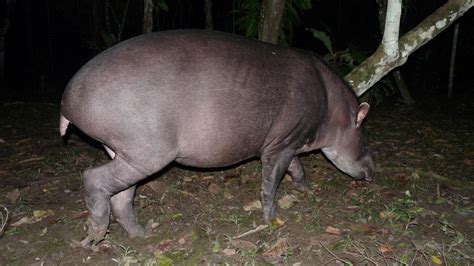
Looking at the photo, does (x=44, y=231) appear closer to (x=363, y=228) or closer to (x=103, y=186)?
(x=103, y=186)

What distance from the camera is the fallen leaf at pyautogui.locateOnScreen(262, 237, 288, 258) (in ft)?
13.4

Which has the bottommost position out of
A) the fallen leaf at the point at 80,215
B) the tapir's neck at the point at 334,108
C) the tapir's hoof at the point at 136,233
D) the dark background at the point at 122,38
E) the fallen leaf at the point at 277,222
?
the dark background at the point at 122,38

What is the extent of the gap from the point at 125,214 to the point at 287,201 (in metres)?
1.89

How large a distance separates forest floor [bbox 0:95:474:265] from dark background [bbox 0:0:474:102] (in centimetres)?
537

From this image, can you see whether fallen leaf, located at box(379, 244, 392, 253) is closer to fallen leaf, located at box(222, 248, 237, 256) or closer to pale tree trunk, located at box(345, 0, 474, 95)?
fallen leaf, located at box(222, 248, 237, 256)

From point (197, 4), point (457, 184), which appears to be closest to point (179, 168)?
point (457, 184)

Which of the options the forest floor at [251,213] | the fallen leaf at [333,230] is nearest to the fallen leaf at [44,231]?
the forest floor at [251,213]

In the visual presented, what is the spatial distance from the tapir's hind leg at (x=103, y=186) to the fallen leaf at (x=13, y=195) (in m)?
1.48

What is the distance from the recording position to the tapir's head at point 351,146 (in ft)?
17.4

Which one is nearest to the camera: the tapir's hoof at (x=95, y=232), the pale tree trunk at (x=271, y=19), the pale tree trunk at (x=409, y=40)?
the tapir's hoof at (x=95, y=232)

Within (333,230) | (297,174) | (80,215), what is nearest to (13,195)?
(80,215)

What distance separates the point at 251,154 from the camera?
15.4 feet

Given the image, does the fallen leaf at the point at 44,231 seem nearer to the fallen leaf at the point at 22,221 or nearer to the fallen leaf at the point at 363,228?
the fallen leaf at the point at 22,221

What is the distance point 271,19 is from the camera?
6.33 meters
